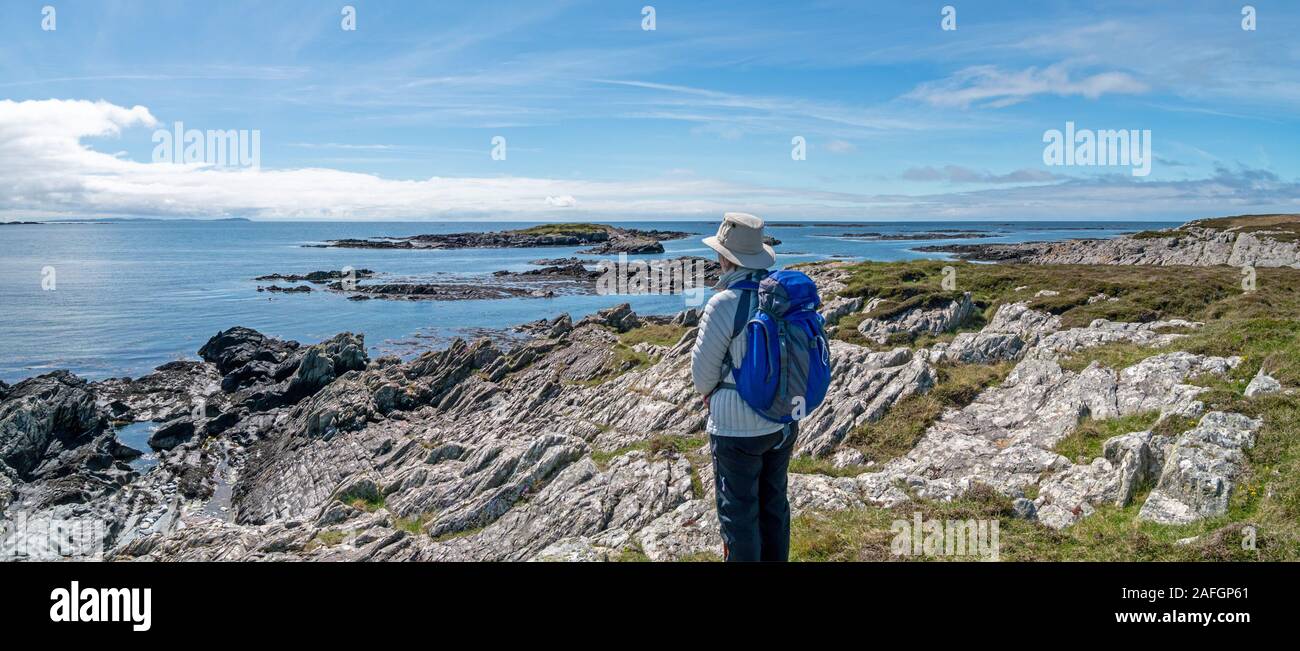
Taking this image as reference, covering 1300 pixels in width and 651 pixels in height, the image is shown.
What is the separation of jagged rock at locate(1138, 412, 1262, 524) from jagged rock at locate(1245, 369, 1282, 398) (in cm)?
208

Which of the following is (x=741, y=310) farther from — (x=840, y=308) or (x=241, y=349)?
(x=241, y=349)

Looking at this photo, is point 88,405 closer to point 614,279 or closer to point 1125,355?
point 1125,355

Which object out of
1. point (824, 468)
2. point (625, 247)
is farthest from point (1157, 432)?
point (625, 247)

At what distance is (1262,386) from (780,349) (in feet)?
41.8

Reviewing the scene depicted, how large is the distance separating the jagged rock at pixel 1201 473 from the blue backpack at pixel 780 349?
7221mm

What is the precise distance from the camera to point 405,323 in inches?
2724

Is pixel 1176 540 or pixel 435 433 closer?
pixel 1176 540

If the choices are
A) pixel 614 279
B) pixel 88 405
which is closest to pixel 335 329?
pixel 88 405

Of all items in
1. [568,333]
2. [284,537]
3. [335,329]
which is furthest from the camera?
[335,329]

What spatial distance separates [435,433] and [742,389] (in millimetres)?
29695

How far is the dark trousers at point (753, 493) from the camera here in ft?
19.0

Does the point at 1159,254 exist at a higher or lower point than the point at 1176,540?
higher

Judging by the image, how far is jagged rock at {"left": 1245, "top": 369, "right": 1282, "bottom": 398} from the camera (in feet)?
40.4

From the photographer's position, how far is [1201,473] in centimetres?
971
